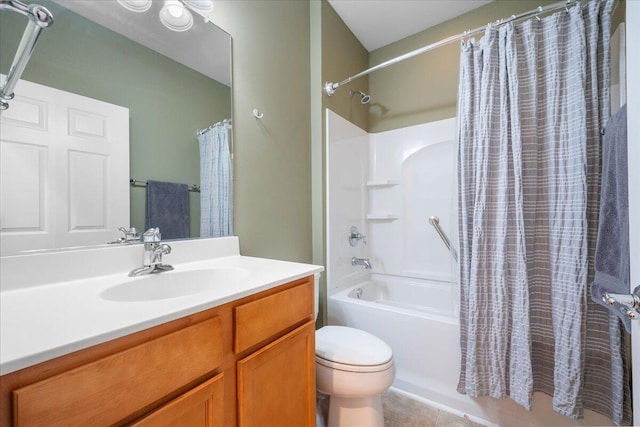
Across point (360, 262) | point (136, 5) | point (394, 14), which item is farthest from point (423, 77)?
point (136, 5)

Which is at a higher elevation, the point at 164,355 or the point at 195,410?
the point at 164,355

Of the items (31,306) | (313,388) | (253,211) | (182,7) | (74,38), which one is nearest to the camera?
(31,306)

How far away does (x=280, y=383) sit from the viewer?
86 cm

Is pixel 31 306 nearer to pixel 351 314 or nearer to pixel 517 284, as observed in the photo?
pixel 351 314

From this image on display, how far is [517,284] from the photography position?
1.29 meters

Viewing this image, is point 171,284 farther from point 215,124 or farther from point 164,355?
point 215,124

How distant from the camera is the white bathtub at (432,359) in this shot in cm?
133

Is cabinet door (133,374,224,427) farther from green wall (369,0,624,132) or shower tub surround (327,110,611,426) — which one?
green wall (369,0,624,132)

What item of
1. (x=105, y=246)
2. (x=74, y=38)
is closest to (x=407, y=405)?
(x=105, y=246)

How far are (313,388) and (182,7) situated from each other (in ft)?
5.59

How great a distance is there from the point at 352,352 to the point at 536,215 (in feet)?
3.74

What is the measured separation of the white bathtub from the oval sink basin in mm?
973

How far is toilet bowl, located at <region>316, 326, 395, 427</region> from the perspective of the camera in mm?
1132

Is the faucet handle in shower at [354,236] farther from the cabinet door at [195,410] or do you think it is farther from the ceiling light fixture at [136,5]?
the ceiling light fixture at [136,5]
